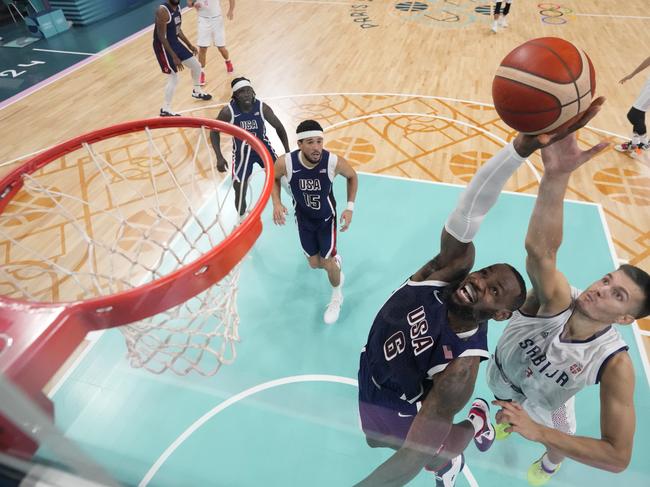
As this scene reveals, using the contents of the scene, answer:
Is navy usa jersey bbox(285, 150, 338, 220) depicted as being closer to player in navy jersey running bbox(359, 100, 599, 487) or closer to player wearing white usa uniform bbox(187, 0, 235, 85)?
player in navy jersey running bbox(359, 100, 599, 487)

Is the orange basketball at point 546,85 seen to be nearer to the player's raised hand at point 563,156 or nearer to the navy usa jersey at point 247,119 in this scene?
the player's raised hand at point 563,156

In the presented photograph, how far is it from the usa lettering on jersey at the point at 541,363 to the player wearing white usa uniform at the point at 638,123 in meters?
4.16

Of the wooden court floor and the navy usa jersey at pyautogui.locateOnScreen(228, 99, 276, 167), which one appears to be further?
the wooden court floor

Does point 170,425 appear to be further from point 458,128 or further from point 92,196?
point 458,128

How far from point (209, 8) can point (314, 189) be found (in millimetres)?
5223

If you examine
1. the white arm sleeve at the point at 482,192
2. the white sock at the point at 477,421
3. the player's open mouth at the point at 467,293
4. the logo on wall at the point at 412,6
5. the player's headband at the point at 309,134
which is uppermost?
the white arm sleeve at the point at 482,192

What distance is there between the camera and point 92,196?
15.5 ft

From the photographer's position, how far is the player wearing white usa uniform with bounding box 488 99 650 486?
1.64 metres

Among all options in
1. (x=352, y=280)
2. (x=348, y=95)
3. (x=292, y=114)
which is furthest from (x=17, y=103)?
(x=352, y=280)

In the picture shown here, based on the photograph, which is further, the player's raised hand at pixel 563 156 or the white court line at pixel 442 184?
the white court line at pixel 442 184

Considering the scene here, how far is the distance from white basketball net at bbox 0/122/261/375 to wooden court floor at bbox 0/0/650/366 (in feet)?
1.79

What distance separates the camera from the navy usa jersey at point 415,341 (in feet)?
5.68


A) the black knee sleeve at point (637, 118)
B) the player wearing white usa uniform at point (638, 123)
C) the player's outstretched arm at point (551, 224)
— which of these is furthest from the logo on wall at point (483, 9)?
the player's outstretched arm at point (551, 224)

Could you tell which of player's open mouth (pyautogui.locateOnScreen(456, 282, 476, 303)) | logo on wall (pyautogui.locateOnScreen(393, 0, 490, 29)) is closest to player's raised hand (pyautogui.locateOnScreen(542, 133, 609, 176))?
player's open mouth (pyautogui.locateOnScreen(456, 282, 476, 303))
